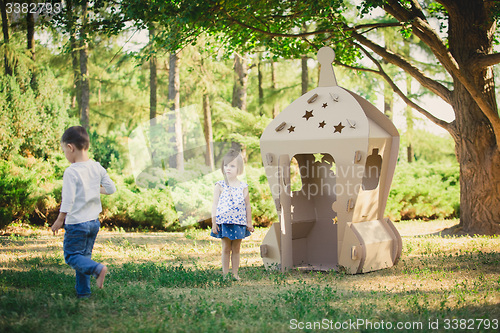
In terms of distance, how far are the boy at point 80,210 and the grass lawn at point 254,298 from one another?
0.25 m

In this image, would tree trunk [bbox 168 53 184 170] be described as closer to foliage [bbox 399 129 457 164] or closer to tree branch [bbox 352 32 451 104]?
tree branch [bbox 352 32 451 104]

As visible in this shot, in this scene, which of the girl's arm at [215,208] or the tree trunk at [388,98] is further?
the tree trunk at [388,98]

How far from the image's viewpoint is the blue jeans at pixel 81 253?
430 cm

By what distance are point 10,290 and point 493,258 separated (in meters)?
5.79

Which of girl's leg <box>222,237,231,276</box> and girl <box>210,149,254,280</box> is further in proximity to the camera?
girl's leg <box>222,237,231,276</box>

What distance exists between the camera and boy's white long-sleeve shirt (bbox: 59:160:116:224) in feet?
14.3

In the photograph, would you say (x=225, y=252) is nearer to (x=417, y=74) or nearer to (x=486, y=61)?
(x=486, y=61)

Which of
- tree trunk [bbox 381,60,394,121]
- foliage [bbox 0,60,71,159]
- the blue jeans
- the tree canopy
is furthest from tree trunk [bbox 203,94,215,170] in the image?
the blue jeans

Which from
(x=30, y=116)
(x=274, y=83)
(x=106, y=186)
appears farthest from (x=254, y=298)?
(x=274, y=83)

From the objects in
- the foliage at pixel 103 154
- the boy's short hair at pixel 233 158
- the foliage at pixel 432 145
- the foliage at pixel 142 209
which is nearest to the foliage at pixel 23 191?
the foliage at pixel 142 209

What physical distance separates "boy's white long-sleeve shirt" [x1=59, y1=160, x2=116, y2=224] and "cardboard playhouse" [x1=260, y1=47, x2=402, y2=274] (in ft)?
7.65

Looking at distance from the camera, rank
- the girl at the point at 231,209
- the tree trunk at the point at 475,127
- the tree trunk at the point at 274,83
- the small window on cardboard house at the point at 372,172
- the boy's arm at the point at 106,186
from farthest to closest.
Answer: the tree trunk at the point at 274,83, the tree trunk at the point at 475,127, the small window on cardboard house at the point at 372,172, the girl at the point at 231,209, the boy's arm at the point at 106,186

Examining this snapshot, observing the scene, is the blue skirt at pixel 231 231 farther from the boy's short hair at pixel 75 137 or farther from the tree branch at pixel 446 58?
the tree branch at pixel 446 58

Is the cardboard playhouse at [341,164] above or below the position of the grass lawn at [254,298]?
above
